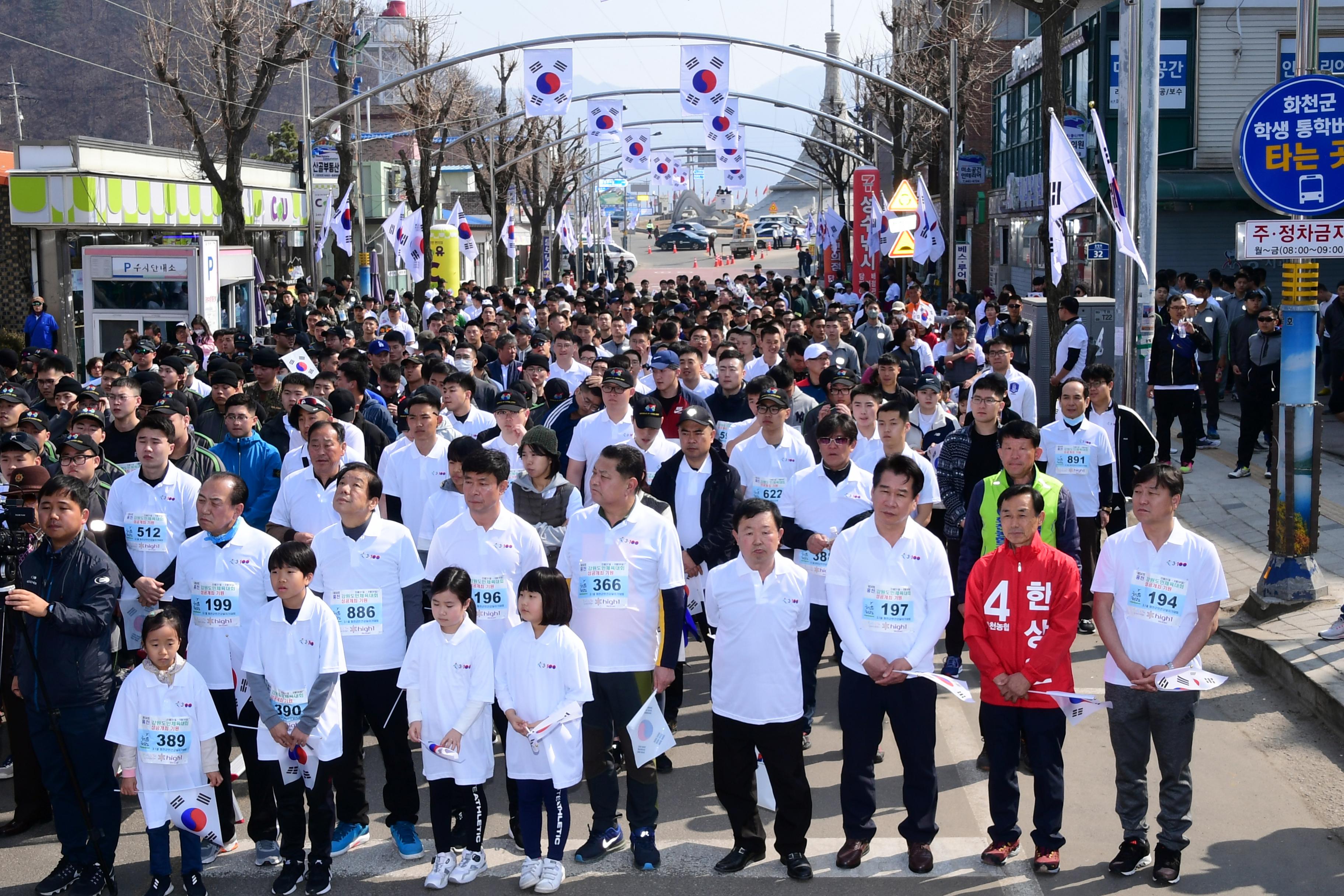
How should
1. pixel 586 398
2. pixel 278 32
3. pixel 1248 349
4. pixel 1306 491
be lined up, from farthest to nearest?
pixel 278 32
pixel 1248 349
pixel 586 398
pixel 1306 491

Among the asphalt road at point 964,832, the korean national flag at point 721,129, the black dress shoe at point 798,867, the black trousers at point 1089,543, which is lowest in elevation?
the asphalt road at point 964,832

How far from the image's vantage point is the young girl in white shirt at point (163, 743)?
588 cm

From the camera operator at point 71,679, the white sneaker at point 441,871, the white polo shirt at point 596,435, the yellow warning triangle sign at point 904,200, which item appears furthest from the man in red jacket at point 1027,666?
the yellow warning triangle sign at point 904,200

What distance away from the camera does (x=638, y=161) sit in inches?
1519

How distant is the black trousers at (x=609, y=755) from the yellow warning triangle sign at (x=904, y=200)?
18395 millimetres

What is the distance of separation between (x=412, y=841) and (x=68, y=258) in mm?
27443

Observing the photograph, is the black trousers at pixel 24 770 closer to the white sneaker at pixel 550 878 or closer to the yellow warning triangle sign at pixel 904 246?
the white sneaker at pixel 550 878

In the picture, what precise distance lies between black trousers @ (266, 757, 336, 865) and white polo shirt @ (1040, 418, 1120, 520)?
5166mm

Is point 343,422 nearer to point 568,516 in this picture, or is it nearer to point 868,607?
point 568,516

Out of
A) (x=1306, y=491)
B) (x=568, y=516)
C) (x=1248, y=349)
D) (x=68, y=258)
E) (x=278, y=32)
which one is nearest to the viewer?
(x=568, y=516)

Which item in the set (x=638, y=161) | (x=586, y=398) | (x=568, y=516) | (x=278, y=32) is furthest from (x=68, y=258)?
(x=568, y=516)

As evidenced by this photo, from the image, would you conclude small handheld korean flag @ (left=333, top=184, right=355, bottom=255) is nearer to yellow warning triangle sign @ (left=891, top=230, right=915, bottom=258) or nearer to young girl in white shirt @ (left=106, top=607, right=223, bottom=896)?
yellow warning triangle sign @ (left=891, top=230, right=915, bottom=258)

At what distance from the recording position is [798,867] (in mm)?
5988

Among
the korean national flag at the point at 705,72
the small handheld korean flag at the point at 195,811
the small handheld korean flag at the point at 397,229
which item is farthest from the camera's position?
the small handheld korean flag at the point at 397,229
